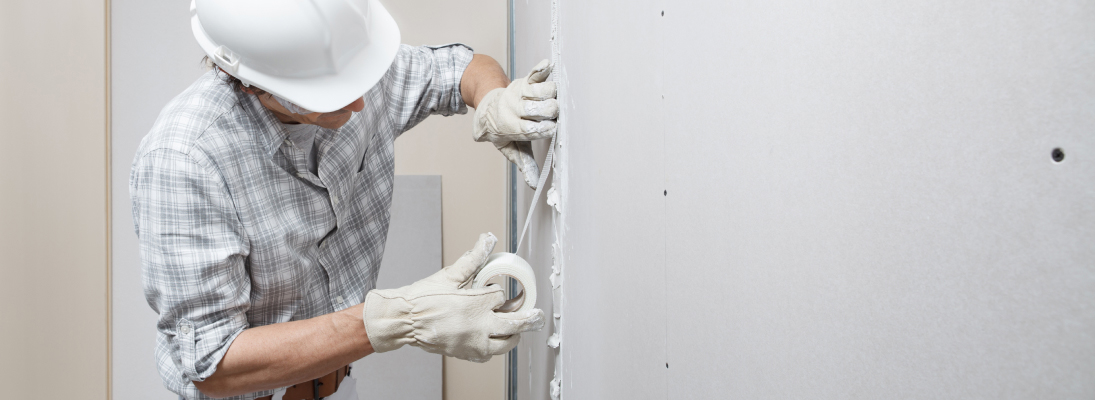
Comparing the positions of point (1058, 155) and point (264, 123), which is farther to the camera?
point (264, 123)

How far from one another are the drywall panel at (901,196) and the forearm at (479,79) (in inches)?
38.1

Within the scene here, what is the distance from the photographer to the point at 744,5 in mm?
478

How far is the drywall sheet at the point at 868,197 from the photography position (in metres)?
0.26

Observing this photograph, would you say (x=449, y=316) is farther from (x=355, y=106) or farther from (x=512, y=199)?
(x=512, y=199)

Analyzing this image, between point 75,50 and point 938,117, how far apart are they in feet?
9.77

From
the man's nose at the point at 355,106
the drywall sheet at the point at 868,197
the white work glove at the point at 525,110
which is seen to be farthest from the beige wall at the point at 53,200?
the drywall sheet at the point at 868,197

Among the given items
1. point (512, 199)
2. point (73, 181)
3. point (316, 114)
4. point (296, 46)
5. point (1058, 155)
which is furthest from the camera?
point (512, 199)

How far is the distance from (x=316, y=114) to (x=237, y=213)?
0.82 feet

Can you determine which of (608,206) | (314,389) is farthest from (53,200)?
(608,206)

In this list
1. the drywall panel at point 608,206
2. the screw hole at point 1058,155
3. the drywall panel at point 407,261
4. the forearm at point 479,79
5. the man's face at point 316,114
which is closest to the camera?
the screw hole at point 1058,155

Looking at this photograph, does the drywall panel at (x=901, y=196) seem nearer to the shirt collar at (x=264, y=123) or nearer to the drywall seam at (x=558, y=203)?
the drywall seam at (x=558, y=203)

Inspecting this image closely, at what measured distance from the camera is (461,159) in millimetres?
2699

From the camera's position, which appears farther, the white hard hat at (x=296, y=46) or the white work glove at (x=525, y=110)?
the white work glove at (x=525, y=110)

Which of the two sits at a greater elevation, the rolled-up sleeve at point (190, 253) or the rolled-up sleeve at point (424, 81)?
the rolled-up sleeve at point (424, 81)
